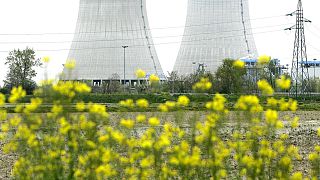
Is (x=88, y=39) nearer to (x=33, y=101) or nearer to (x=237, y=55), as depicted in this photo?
(x=237, y=55)

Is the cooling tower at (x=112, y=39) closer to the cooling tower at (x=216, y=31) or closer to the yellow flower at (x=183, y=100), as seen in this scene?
the cooling tower at (x=216, y=31)

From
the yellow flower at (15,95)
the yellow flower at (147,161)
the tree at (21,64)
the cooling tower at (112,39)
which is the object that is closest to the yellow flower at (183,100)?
the yellow flower at (147,161)

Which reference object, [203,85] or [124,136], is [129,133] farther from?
[203,85]

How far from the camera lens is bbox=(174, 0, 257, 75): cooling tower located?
31531 millimetres

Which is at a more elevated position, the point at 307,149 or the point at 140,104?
the point at 140,104

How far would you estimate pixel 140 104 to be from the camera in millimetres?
2559

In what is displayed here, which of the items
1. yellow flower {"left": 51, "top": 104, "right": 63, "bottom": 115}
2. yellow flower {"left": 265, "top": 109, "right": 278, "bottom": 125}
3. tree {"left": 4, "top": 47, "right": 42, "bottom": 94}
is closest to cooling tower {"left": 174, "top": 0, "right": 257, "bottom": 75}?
tree {"left": 4, "top": 47, "right": 42, "bottom": 94}

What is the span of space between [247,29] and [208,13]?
274 centimetres

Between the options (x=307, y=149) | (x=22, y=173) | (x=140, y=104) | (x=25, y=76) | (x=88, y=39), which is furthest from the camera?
(x=25, y=76)

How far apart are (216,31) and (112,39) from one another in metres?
6.41

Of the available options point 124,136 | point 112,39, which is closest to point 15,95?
point 124,136

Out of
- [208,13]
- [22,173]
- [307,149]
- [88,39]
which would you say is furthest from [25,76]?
[22,173]

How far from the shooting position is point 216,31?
1267 inches

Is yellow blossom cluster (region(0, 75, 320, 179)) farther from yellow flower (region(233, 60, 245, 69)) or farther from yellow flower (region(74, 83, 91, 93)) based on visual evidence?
yellow flower (region(233, 60, 245, 69))
